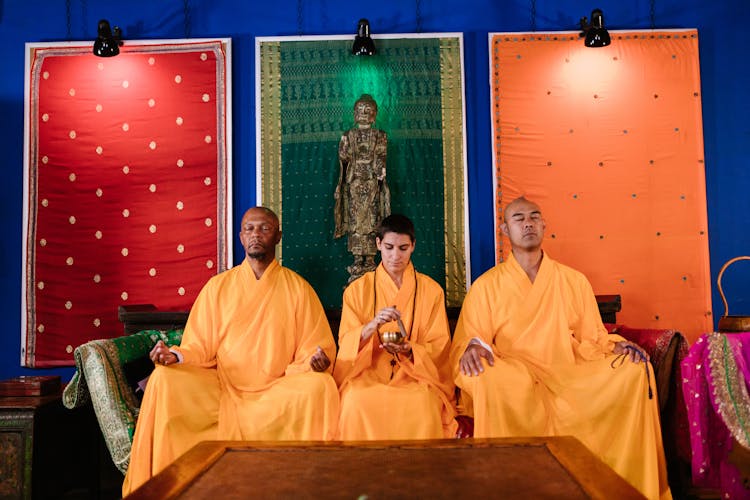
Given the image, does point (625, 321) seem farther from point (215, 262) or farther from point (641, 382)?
point (215, 262)

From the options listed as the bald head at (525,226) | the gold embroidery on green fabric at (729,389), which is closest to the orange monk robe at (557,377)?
the bald head at (525,226)

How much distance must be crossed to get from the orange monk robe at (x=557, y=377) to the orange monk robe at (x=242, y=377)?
2.79 feet

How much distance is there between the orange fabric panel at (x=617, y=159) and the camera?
4.47 metres

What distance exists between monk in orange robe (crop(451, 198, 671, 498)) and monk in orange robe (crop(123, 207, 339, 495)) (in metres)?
0.81

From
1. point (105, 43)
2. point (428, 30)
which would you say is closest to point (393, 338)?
point (428, 30)

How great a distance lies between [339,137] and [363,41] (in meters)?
0.75

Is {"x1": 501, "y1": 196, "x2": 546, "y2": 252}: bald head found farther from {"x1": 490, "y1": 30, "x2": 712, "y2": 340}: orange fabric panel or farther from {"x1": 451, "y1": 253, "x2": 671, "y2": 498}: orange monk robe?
{"x1": 490, "y1": 30, "x2": 712, "y2": 340}: orange fabric panel

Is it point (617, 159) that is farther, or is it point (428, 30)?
point (428, 30)

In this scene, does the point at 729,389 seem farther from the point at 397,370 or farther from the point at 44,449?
the point at 44,449

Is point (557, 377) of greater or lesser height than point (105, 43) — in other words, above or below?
below

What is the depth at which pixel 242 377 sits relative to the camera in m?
3.28

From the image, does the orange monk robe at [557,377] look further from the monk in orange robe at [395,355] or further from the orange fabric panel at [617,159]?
the orange fabric panel at [617,159]

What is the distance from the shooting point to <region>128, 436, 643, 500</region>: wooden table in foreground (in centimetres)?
153

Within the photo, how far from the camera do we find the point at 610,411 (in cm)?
289
